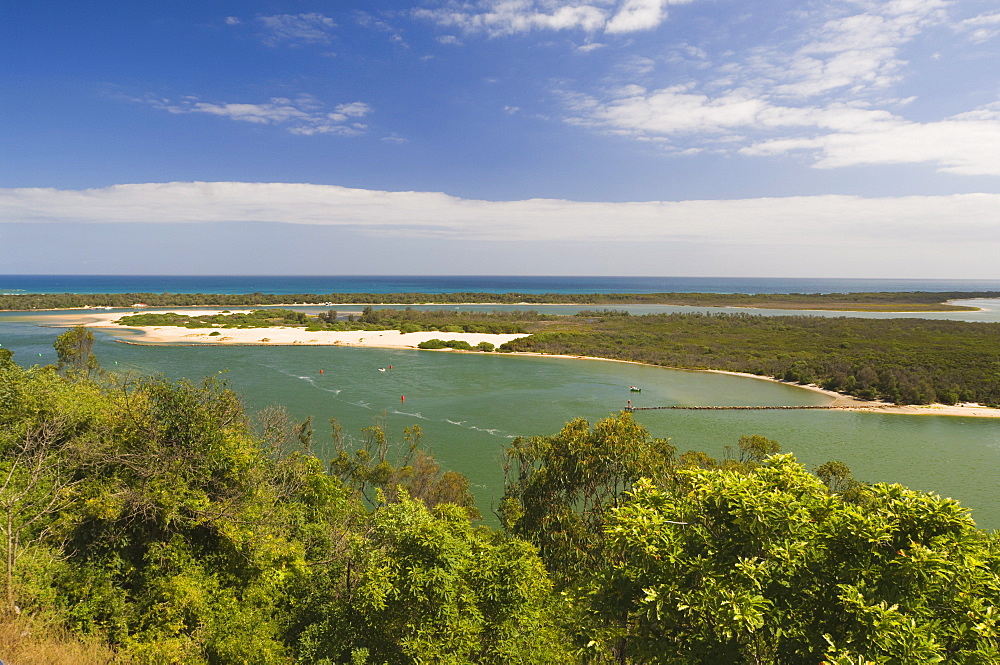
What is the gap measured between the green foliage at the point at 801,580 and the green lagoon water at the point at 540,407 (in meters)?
16.2

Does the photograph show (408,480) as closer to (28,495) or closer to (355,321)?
(28,495)

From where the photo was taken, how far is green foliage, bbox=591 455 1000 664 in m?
5.14

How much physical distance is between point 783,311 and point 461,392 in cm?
11139

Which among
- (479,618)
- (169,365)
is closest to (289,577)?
(479,618)

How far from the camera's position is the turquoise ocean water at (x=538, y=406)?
27.2m

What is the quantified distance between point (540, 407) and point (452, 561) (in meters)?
30.1

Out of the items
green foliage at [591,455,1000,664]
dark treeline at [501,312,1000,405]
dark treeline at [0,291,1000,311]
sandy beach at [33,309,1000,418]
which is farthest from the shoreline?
green foliage at [591,455,1000,664]

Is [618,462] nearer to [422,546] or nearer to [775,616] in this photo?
[422,546]

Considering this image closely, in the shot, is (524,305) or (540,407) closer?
(540,407)

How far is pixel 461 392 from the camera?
42.2 metres

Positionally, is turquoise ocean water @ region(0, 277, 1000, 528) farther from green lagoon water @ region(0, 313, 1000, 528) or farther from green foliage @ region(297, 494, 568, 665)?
green foliage @ region(297, 494, 568, 665)

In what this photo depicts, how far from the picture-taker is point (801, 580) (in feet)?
19.2

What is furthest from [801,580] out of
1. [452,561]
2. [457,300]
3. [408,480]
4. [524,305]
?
[457,300]

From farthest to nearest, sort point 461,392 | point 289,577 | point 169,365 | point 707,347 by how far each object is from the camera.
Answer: point 707,347 → point 169,365 → point 461,392 → point 289,577
